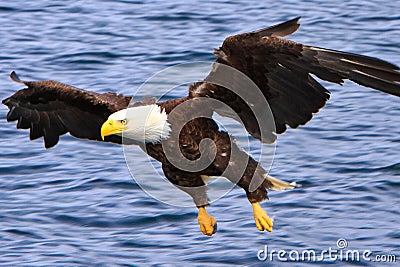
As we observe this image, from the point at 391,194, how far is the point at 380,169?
473 millimetres

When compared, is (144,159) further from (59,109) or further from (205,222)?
(205,222)

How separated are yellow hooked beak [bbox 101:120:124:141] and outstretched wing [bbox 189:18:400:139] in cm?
55

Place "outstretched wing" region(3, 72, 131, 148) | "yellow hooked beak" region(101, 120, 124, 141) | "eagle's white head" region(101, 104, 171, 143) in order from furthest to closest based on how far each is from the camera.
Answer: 1. "outstretched wing" region(3, 72, 131, 148)
2. "eagle's white head" region(101, 104, 171, 143)
3. "yellow hooked beak" region(101, 120, 124, 141)

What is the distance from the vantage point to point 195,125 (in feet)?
25.2

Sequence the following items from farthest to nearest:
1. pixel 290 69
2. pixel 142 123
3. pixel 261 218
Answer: pixel 261 218 → pixel 142 123 → pixel 290 69

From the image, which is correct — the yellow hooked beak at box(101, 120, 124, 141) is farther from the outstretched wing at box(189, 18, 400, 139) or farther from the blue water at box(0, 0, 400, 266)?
the blue water at box(0, 0, 400, 266)

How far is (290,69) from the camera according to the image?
741 centimetres

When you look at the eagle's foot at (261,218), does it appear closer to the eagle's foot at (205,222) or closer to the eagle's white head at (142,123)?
the eagle's foot at (205,222)

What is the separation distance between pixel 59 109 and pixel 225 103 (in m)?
1.41

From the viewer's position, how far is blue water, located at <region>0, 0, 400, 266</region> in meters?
9.20

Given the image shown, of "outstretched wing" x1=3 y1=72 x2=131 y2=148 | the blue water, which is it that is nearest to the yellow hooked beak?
"outstretched wing" x1=3 y1=72 x2=131 y2=148

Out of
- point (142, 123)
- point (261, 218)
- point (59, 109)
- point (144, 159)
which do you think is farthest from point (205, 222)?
point (144, 159)

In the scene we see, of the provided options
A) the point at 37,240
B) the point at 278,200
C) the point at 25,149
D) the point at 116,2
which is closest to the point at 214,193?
the point at 278,200

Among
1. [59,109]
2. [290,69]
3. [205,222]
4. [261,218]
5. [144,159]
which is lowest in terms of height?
[144,159]
